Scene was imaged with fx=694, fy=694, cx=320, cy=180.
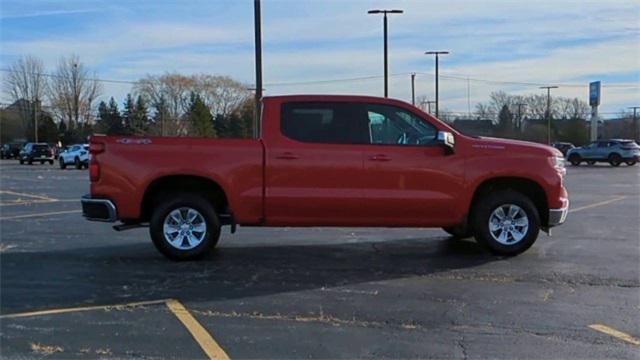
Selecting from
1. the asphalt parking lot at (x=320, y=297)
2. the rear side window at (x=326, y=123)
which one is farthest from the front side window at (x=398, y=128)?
the asphalt parking lot at (x=320, y=297)

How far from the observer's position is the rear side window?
8391mm

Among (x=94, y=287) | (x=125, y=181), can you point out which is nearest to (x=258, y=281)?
(x=94, y=287)

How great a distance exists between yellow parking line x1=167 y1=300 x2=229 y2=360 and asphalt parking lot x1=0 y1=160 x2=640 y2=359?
0.02 m

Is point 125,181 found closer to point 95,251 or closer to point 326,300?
point 95,251

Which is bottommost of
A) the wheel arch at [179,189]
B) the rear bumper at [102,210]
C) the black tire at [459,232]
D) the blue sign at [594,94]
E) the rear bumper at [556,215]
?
the black tire at [459,232]

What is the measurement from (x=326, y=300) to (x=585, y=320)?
7.38 feet

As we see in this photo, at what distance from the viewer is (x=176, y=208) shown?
834cm

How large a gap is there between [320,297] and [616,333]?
258cm

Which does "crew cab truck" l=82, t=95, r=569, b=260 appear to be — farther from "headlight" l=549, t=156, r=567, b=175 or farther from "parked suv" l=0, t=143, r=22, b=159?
"parked suv" l=0, t=143, r=22, b=159

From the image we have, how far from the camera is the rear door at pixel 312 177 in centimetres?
826

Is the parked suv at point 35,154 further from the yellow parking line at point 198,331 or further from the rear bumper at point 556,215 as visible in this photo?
the yellow parking line at point 198,331

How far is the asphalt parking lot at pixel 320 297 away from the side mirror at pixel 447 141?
1.35 metres

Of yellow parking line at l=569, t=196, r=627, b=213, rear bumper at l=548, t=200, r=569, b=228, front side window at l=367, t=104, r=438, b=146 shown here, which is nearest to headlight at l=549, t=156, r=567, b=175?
rear bumper at l=548, t=200, r=569, b=228

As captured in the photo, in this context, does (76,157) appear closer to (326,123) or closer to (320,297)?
(326,123)
